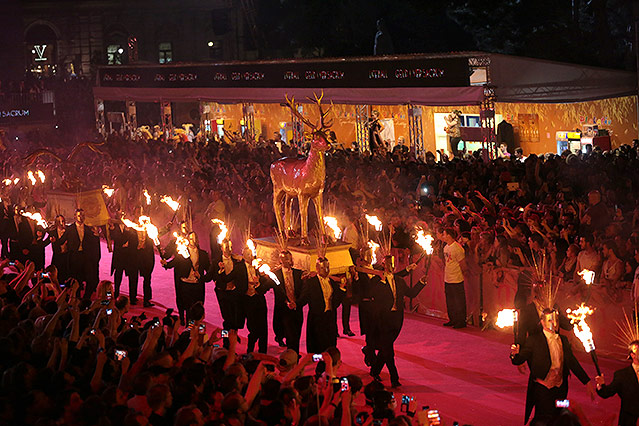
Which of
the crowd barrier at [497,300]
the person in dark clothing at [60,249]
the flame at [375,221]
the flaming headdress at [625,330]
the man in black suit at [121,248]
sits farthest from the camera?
the person in dark clothing at [60,249]

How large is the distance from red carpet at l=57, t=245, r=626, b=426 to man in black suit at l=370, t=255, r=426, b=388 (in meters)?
0.31

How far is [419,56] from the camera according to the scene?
24516 millimetres

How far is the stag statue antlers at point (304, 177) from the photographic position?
46.9 ft

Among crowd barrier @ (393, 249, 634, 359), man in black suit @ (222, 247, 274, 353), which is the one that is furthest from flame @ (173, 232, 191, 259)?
crowd barrier @ (393, 249, 634, 359)

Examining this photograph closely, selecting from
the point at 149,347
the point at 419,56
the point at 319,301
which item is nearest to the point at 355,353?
the point at 319,301

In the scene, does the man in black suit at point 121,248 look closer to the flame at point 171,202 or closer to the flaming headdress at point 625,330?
the flame at point 171,202

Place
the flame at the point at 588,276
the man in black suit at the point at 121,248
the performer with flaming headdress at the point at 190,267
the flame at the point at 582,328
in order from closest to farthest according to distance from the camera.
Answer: the flame at the point at 582,328 → the flame at the point at 588,276 → the performer with flaming headdress at the point at 190,267 → the man in black suit at the point at 121,248

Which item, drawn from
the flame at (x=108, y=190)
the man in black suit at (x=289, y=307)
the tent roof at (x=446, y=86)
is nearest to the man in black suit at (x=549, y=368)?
the man in black suit at (x=289, y=307)

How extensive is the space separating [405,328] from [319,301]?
2.42m

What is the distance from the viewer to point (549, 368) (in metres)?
9.72

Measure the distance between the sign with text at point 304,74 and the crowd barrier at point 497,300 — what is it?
9124mm

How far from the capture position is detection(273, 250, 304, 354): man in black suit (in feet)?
42.4

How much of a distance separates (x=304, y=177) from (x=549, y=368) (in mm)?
5939

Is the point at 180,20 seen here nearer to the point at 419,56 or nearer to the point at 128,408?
the point at 419,56
